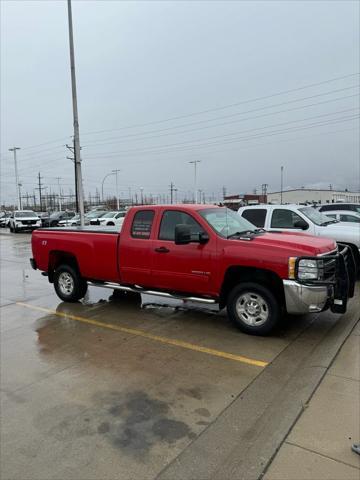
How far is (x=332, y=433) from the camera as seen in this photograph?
10.2ft

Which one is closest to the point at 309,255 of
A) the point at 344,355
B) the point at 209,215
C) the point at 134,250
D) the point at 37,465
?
the point at 344,355

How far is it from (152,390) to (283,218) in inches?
252

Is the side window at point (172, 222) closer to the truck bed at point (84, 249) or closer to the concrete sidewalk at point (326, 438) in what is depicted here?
the truck bed at point (84, 249)

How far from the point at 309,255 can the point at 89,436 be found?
133 inches

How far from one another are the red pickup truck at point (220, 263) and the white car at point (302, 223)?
92.8 inches

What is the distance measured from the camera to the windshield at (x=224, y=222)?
5867mm

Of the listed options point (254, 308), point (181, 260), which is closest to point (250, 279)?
point (254, 308)

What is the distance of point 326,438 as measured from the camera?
305 cm

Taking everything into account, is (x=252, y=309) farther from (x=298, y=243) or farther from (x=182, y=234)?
(x=182, y=234)

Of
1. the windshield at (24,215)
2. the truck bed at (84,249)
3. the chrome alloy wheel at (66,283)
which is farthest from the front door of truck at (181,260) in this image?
the windshield at (24,215)

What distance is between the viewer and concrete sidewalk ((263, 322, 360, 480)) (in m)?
2.69

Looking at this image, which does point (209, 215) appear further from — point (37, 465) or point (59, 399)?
point (37, 465)

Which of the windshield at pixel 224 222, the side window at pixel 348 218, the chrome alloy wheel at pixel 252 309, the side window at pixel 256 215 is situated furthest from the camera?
the side window at pixel 348 218

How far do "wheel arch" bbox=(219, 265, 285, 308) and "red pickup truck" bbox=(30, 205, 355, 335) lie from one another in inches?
0.5
